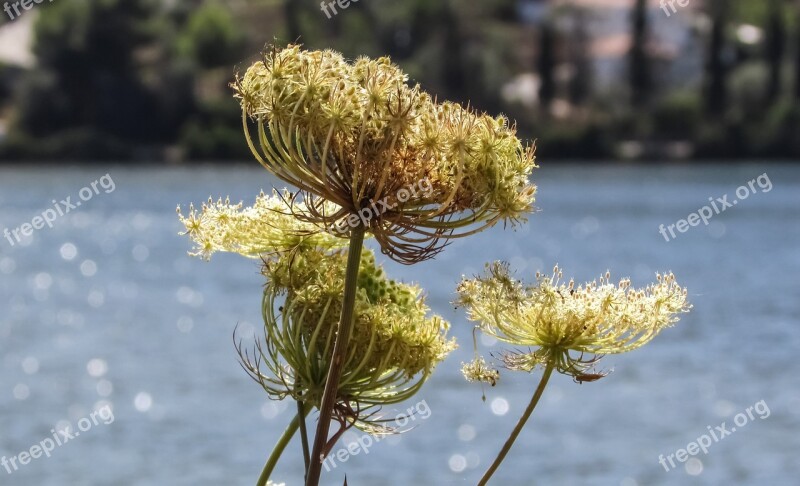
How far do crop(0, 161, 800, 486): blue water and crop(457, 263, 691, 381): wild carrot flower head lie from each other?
3.44 m

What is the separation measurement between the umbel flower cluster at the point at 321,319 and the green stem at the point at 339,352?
283mm

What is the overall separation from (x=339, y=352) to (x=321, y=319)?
36cm

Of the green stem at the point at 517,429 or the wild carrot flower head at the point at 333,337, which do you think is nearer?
the green stem at the point at 517,429

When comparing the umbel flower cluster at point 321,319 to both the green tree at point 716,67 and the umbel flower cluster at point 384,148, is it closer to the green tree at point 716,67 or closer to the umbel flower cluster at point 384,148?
the umbel flower cluster at point 384,148

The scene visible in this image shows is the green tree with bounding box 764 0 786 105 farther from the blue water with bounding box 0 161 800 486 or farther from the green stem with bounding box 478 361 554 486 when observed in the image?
the green stem with bounding box 478 361 554 486

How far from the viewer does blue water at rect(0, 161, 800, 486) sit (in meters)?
33.0

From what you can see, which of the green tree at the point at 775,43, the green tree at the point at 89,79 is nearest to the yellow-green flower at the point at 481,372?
the green tree at the point at 89,79

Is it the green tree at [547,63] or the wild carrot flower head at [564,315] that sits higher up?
the green tree at [547,63]

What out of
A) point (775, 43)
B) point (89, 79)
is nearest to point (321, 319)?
point (89, 79)

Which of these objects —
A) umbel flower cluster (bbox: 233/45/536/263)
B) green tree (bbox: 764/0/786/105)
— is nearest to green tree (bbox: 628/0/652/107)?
green tree (bbox: 764/0/786/105)

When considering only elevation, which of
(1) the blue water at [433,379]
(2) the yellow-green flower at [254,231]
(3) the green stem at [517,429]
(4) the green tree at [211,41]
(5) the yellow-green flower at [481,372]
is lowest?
(3) the green stem at [517,429]

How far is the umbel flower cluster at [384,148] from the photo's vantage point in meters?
3.10

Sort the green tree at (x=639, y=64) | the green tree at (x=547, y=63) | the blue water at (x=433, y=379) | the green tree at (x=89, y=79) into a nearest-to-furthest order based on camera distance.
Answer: the blue water at (x=433, y=379) → the green tree at (x=89, y=79) → the green tree at (x=547, y=63) → the green tree at (x=639, y=64)

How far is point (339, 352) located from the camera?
125 inches
